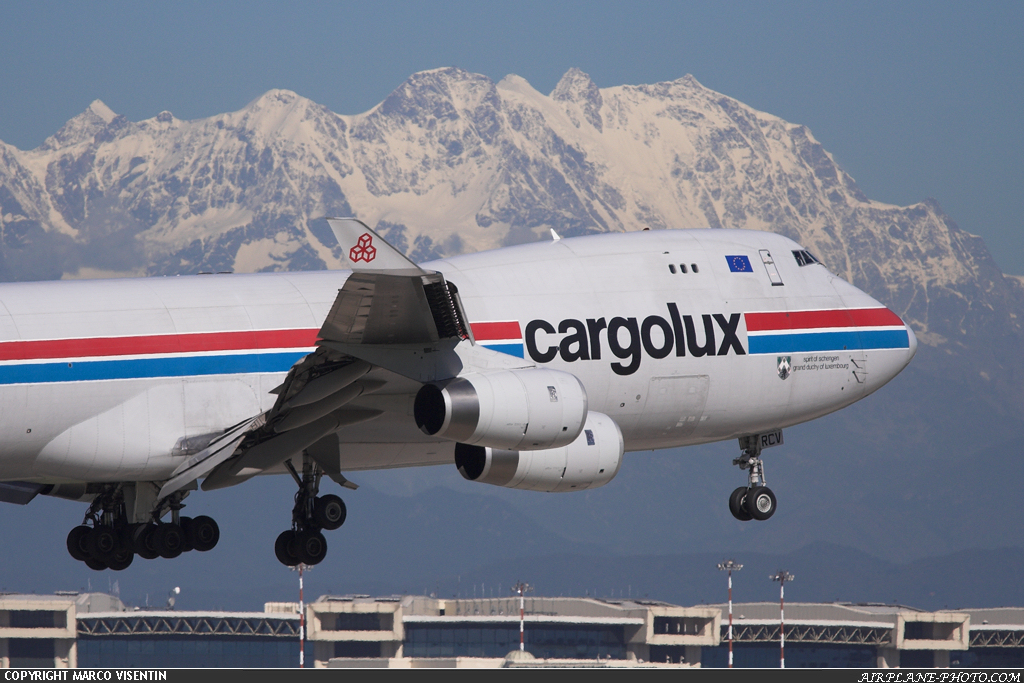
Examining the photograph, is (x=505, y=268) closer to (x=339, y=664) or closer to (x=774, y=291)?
(x=774, y=291)

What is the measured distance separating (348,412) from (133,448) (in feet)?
12.5

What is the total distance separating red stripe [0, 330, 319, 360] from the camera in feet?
83.8

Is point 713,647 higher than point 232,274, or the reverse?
point 232,274

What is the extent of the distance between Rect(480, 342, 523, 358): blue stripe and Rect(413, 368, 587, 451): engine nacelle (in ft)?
9.10

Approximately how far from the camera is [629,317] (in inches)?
1158

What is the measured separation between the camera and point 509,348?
28.0 metres

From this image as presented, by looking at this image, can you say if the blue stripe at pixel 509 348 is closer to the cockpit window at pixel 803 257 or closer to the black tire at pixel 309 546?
the black tire at pixel 309 546

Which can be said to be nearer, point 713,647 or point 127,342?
point 127,342

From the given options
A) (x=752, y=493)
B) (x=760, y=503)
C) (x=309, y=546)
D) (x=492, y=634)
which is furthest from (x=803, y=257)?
(x=492, y=634)

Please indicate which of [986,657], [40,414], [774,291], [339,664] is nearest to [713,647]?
[986,657]

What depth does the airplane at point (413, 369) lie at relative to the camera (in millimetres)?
24438

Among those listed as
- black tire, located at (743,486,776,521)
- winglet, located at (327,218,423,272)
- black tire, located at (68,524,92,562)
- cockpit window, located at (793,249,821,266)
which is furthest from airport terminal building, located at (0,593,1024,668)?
winglet, located at (327,218,423,272)

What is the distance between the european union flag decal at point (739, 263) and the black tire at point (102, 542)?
13776 mm

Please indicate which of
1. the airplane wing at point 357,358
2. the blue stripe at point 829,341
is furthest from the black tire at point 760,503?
the airplane wing at point 357,358
